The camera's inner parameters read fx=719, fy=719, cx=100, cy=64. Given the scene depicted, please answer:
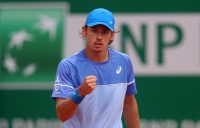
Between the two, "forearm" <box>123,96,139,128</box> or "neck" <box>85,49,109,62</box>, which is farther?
"forearm" <box>123,96,139,128</box>

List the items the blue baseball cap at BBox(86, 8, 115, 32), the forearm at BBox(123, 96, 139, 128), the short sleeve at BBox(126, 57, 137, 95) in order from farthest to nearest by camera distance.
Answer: the forearm at BBox(123, 96, 139, 128) → the short sleeve at BBox(126, 57, 137, 95) → the blue baseball cap at BBox(86, 8, 115, 32)

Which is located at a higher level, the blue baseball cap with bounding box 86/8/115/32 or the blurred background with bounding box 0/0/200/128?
the blue baseball cap with bounding box 86/8/115/32

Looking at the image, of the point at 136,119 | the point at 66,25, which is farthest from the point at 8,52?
the point at 136,119

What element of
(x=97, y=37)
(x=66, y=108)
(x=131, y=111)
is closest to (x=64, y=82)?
(x=66, y=108)

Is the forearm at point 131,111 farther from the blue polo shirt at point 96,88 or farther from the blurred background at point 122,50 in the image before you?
the blurred background at point 122,50

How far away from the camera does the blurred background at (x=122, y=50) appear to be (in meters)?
7.82

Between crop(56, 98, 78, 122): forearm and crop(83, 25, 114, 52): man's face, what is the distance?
399 millimetres

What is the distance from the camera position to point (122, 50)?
7.87 m

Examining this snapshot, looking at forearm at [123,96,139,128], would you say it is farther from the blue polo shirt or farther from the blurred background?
the blurred background

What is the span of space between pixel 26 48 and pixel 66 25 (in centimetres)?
51

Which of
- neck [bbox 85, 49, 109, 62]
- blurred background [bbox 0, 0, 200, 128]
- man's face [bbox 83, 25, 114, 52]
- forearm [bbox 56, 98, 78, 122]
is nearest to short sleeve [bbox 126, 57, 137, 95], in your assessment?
neck [bbox 85, 49, 109, 62]

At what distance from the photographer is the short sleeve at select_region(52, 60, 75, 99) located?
180 inches

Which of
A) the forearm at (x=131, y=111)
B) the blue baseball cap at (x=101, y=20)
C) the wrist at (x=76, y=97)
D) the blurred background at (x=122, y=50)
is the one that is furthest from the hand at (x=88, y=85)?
the blurred background at (x=122, y=50)

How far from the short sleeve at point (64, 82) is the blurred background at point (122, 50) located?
317 centimetres
